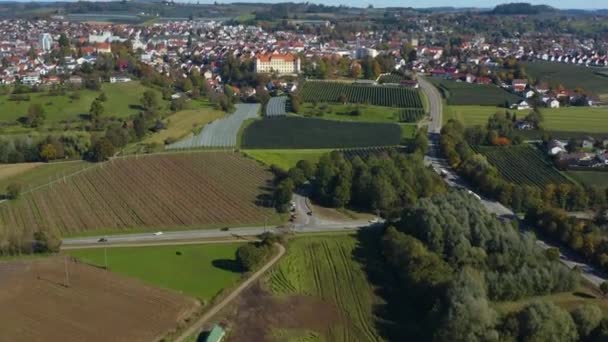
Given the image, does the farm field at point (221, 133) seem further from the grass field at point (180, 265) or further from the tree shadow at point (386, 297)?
the tree shadow at point (386, 297)

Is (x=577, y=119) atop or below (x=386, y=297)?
atop

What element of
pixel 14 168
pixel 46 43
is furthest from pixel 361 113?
pixel 46 43

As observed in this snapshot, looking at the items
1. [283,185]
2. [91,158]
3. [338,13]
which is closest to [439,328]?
[283,185]

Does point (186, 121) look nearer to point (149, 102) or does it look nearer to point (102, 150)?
point (149, 102)

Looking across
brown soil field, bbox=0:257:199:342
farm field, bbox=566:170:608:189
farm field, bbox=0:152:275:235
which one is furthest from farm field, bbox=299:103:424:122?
brown soil field, bbox=0:257:199:342

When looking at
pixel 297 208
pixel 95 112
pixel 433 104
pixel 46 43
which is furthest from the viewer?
pixel 46 43

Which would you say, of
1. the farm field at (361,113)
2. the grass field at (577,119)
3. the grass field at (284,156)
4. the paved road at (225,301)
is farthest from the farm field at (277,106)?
the paved road at (225,301)
